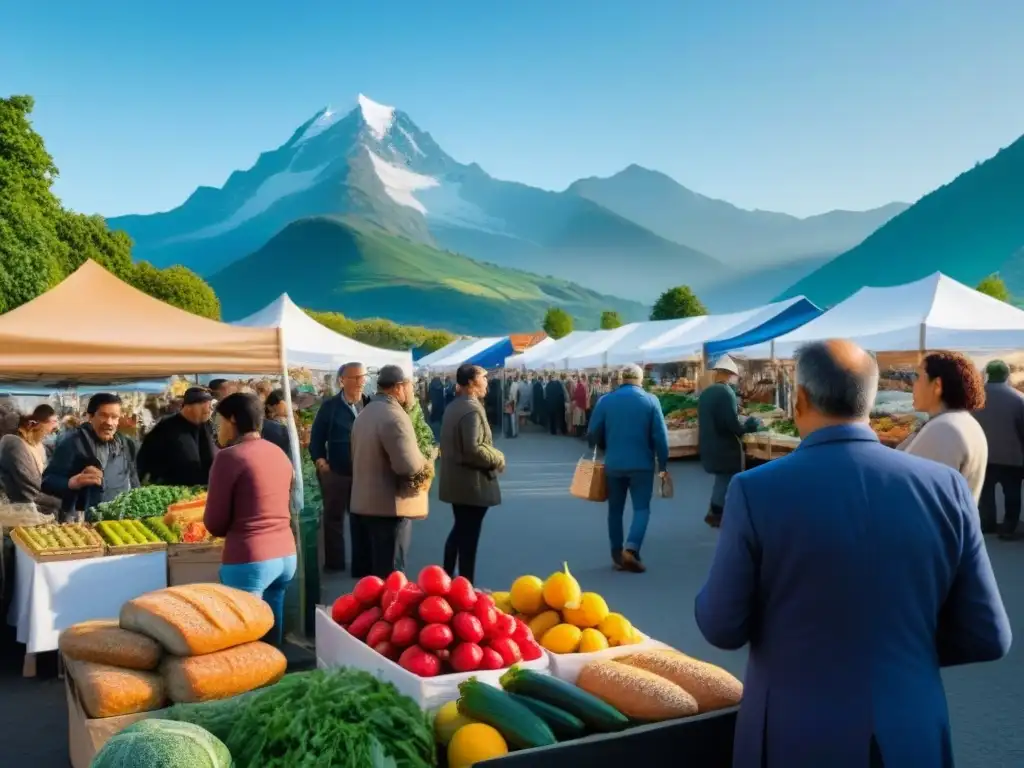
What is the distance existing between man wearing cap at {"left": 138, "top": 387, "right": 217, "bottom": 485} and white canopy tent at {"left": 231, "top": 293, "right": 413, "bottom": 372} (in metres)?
5.01

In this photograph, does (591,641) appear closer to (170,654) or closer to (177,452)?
(170,654)

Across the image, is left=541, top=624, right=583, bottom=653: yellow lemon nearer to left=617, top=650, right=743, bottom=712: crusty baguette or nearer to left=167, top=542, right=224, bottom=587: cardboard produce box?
left=617, top=650, right=743, bottom=712: crusty baguette

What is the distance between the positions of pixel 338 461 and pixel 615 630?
5.23 m

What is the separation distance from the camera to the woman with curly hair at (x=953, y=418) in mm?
4484

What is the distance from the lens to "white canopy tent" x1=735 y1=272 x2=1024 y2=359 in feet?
38.5

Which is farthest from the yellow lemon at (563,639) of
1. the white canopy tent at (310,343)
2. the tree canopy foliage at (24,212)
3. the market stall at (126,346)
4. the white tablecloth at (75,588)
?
the tree canopy foliage at (24,212)

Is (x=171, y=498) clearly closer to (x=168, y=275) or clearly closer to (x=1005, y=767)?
(x=1005, y=767)

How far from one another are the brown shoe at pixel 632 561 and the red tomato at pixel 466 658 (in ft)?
17.9

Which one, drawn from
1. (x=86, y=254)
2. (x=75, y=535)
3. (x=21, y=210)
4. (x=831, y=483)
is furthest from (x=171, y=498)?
(x=86, y=254)

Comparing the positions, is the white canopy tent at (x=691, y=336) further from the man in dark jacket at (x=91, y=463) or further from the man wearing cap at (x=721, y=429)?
the man in dark jacket at (x=91, y=463)

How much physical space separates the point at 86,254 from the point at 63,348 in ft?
144

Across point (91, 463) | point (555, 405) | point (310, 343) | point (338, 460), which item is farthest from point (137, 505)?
point (555, 405)

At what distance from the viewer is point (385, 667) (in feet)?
9.93

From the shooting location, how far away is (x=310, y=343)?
43.5ft
